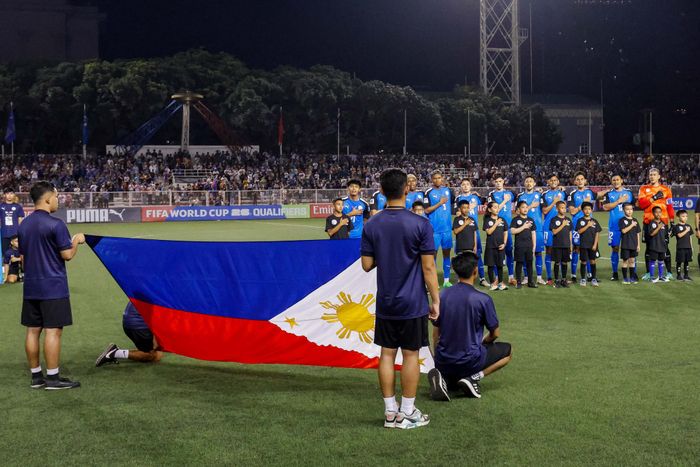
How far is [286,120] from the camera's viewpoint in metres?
58.2

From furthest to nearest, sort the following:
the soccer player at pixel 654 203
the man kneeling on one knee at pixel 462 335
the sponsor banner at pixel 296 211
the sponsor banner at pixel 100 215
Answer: the sponsor banner at pixel 296 211 → the sponsor banner at pixel 100 215 → the soccer player at pixel 654 203 → the man kneeling on one knee at pixel 462 335

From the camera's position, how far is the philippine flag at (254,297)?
7.75m

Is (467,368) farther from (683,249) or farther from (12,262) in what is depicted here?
(12,262)

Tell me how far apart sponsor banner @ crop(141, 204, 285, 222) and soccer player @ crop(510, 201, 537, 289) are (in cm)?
2364

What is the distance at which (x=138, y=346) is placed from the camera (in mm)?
8484

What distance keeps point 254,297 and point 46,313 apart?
6.26ft

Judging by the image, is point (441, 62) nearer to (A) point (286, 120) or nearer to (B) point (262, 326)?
(A) point (286, 120)

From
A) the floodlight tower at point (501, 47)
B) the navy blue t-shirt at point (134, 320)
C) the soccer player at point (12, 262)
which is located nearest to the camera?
the navy blue t-shirt at point (134, 320)

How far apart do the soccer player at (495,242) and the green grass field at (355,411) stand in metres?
3.97

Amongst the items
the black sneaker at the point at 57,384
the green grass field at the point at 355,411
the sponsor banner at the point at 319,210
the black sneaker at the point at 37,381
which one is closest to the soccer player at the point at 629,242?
the green grass field at the point at 355,411

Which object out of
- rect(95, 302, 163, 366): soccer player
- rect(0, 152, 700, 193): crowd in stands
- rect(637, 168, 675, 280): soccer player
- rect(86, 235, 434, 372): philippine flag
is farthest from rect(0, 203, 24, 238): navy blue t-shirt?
rect(0, 152, 700, 193): crowd in stands

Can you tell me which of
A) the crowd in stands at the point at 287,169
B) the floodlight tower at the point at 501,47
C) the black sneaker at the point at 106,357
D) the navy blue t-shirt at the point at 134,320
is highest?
the floodlight tower at the point at 501,47

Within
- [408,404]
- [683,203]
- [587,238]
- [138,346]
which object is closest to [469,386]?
[408,404]

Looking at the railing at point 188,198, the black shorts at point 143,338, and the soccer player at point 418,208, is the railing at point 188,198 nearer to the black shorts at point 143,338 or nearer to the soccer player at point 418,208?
the soccer player at point 418,208
